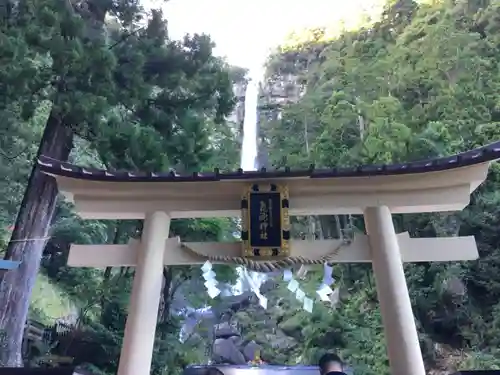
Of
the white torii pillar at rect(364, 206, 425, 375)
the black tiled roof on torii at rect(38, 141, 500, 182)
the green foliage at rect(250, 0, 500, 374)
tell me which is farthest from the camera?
the green foliage at rect(250, 0, 500, 374)

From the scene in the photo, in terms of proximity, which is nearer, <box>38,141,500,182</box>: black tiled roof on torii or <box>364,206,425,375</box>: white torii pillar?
<box>364,206,425,375</box>: white torii pillar

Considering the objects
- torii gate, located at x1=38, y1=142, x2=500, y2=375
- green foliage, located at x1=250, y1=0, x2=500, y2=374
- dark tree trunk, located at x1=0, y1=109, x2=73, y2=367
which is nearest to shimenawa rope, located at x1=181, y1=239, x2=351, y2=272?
torii gate, located at x1=38, y1=142, x2=500, y2=375

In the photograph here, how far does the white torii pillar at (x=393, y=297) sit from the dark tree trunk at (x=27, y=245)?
4.89m

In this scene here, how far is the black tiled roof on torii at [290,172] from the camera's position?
11.9 ft

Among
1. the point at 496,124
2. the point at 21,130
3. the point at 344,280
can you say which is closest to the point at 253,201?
the point at 21,130

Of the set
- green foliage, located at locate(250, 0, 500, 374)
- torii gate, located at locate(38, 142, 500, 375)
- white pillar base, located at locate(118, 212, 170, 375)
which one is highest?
green foliage, located at locate(250, 0, 500, 374)

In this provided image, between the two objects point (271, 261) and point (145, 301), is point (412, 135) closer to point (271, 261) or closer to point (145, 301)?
point (271, 261)

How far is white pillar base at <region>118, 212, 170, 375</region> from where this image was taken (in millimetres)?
3363

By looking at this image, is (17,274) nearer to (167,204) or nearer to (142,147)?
(142,147)

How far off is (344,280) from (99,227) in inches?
260

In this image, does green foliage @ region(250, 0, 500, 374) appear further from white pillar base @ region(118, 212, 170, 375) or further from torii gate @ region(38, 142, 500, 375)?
white pillar base @ region(118, 212, 170, 375)

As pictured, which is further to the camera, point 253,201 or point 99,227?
point 99,227

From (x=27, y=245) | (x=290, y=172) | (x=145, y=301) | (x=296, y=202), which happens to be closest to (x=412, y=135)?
(x=27, y=245)

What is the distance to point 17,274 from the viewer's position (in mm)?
6570
